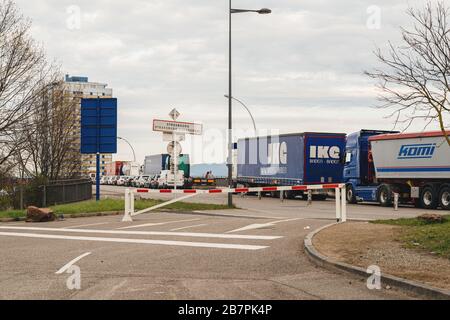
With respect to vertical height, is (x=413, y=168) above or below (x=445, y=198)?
above

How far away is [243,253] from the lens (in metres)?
11.2

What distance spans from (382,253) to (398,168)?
2097cm

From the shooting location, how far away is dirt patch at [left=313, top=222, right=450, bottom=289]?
327 inches

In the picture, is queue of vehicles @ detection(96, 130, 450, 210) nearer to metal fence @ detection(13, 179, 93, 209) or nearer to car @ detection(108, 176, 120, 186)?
metal fence @ detection(13, 179, 93, 209)

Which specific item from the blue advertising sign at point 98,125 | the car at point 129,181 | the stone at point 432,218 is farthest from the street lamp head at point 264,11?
the car at point 129,181

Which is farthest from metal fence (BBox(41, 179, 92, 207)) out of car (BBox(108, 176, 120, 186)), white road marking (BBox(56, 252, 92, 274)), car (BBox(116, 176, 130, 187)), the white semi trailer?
car (BBox(108, 176, 120, 186))

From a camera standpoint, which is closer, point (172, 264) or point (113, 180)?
point (172, 264)

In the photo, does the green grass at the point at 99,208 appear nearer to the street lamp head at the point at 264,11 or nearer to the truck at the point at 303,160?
the street lamp head at the point at 264,11

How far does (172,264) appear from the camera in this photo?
995 cm

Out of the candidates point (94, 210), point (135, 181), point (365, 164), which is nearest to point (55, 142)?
point (94, 210)

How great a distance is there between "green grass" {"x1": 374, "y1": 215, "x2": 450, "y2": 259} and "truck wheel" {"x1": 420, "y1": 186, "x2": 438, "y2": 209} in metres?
14.1

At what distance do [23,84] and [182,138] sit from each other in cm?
891

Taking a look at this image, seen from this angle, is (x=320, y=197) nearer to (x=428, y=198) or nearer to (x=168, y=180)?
(x=428, y=198)
